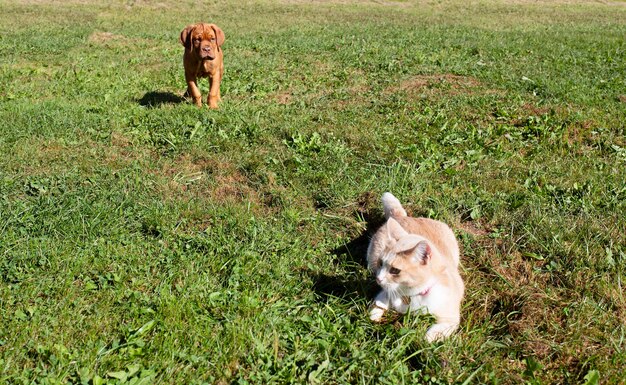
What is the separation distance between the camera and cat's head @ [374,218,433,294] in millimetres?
3133

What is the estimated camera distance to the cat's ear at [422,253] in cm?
308

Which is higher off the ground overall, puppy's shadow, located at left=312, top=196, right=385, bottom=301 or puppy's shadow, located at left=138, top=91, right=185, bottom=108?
puppy's shadow, located at left=138, top=91, right=185, bottom=108

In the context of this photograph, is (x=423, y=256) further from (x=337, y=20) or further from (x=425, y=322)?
(x=337, y=20)

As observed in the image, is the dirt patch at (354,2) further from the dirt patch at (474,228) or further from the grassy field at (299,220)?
the dirt patch at (474,228)

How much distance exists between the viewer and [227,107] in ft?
25.3

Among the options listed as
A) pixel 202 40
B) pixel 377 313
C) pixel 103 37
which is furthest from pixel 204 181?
pixel 103 37

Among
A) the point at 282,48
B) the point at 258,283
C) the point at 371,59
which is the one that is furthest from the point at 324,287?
the point at 282,48

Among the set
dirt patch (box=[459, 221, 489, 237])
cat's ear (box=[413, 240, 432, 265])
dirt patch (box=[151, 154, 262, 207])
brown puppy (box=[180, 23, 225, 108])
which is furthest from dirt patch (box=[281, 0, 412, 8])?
cat's ear (box=[413, 240, 432, 265])

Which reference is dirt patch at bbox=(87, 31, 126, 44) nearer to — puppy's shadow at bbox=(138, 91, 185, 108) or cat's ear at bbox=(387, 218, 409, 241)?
puppy's shadow at bbox=(138, 91, 185, 108)

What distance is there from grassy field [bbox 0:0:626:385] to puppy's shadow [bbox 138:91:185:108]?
0.13 meters

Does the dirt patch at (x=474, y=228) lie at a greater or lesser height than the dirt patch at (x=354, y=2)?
lesser

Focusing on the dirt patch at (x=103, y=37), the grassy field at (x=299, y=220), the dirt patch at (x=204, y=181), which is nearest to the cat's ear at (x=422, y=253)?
the grassy field at (x=299, y=220)

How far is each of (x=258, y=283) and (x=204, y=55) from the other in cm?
473

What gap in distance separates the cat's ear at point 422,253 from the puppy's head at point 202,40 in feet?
17.9
